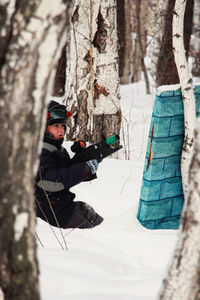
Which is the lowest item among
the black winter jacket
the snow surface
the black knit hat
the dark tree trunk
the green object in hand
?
the snow surface

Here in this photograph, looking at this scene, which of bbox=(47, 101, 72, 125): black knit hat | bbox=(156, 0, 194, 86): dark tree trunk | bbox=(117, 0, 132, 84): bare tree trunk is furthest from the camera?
bbox=(117, 0, 132, 84): bare tree trunk

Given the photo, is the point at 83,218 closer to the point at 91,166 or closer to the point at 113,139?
the point at 91,166

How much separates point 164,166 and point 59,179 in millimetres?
890

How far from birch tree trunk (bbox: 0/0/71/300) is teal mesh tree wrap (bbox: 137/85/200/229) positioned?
2206mm

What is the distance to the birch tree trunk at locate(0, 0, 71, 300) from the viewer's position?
1499 mm

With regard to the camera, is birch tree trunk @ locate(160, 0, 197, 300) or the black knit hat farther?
the black knit hat

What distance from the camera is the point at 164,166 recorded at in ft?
12.9

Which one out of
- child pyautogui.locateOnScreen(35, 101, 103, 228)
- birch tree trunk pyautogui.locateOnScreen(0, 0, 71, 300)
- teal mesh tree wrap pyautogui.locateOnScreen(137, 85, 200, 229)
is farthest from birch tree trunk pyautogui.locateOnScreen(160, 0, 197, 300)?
teal mesh tree wrap pyautogui.locateOnScreen(137, 85, 200, 229)

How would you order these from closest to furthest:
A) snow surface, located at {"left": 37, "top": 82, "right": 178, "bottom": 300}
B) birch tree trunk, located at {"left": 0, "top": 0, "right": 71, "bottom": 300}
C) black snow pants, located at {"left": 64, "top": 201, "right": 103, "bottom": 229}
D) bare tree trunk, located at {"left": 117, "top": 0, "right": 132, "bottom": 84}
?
birch tree trunk, located at {"left": 0, "top": 0, "right": 71, "bottom": 300}, snow surface, located at {"left": 37, "top": 82, "right": 178, "bottom": 300}, black snow pants, located at {"left": 64, "top": 201, "right": 103, "bottom": 229}, bare tree trunk, located at {"left": 117, "top": 0, "right": 132, "bottom": 84}

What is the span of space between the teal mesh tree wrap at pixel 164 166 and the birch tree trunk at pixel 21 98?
2.21 metres

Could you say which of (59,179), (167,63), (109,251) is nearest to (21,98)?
(109,251)

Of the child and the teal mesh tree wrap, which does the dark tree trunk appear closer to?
the teal mesh tree wrap

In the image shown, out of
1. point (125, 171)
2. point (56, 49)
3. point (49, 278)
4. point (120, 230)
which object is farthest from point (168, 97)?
point (56, 49)

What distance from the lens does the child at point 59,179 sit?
12.1 ft
